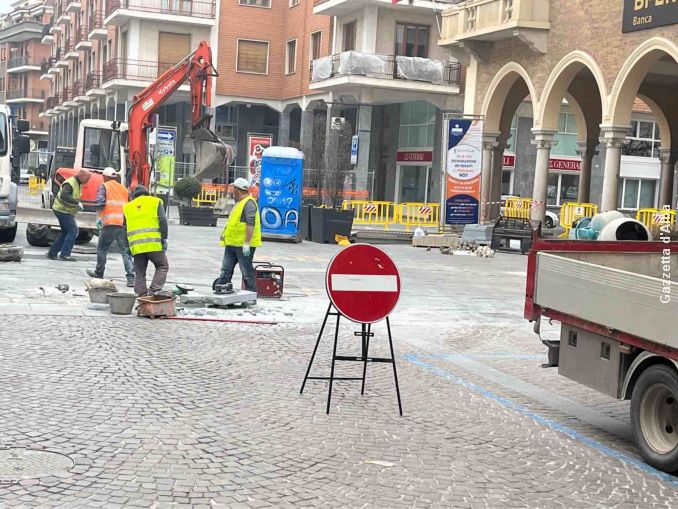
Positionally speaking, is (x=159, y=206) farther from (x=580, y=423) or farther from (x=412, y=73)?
(x=412, y=73)

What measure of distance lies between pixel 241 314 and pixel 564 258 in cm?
583

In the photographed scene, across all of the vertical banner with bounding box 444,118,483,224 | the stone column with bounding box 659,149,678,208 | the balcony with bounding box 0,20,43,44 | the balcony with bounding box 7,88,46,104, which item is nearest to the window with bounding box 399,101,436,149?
the stone column with bounding box 659,149,678,208

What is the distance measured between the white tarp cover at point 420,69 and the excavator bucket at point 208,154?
726 inches

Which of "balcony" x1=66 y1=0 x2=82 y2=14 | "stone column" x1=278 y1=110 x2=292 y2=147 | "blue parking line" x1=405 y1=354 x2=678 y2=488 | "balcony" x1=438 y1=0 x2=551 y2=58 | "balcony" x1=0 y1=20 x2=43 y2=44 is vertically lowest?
"blue parking line" x1=405 y1=354 x2=678 y2=488

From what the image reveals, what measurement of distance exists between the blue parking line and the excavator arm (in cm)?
1160

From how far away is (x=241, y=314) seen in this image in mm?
12523

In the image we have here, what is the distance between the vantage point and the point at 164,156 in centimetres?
3588

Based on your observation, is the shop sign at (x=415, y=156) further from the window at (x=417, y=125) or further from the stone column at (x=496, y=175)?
the stone column at (x=496, y=175)

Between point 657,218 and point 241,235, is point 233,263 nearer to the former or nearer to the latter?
point 241,235

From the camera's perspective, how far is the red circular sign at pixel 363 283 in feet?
25.2

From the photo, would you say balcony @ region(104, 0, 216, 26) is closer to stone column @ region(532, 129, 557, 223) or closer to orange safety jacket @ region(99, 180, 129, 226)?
stone column @ region(532, 129, 557, 223)

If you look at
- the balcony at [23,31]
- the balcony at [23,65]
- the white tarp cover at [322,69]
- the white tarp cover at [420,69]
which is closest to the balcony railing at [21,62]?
the balcony at [23,65]

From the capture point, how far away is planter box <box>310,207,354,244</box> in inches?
1083

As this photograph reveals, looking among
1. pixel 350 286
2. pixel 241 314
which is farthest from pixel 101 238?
pixel 350 286
